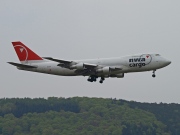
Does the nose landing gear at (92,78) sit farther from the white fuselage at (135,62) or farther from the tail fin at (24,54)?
the tail fin at (24,54)

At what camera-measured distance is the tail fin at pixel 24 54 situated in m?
119

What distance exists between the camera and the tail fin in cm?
11881

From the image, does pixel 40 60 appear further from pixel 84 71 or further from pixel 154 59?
pixel 154 59

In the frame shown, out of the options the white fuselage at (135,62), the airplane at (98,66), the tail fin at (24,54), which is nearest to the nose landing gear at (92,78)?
the airplane at (98,66)

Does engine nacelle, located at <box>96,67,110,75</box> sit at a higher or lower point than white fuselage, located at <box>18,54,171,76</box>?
lower

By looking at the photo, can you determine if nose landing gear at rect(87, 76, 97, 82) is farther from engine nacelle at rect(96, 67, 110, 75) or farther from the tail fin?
the tail fin

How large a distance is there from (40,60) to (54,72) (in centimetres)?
426

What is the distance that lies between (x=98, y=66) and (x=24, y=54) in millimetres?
16486

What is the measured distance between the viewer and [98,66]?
111875 millimetres

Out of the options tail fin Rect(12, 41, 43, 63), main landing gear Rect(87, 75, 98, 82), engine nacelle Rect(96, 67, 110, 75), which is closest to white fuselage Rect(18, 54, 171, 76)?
engine nacelle Rect(96, 67, 110, 75)

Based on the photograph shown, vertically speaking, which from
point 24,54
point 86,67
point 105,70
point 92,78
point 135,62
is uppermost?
point 24,54

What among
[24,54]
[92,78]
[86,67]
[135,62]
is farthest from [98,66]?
[24,54]

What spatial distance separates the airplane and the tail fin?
0.54m

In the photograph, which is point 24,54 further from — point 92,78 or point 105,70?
point 105,70
